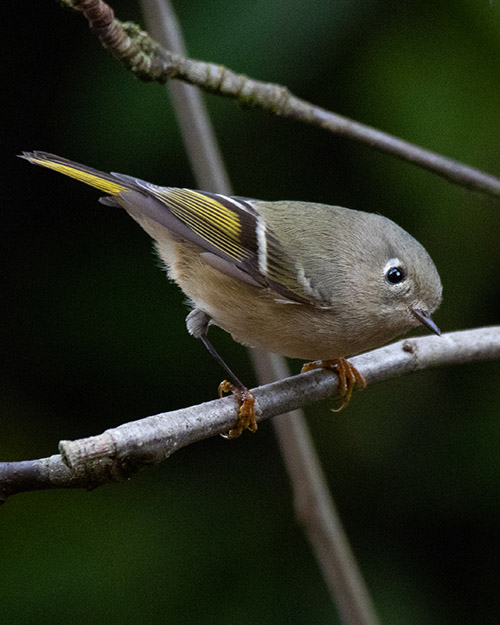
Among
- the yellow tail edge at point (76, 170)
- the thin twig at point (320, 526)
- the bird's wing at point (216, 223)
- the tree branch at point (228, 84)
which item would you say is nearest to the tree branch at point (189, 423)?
the thin twig at point (320, 526)

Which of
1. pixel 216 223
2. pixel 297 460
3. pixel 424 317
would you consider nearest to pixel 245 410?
pixel 297 460

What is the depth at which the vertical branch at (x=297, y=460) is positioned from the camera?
6.82 ft

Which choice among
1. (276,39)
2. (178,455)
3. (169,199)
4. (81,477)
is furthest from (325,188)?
(81,477)

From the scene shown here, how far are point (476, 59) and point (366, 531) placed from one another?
1927 millimetres

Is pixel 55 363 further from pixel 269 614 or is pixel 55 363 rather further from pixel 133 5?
pixel 133 5

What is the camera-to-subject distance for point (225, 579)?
291 centimetres

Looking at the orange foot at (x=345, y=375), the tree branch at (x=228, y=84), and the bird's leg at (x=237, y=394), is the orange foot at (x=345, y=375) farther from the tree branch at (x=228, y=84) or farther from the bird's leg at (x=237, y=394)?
the tree branch at (x=228, y=84)

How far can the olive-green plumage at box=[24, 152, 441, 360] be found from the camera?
92.4 inches

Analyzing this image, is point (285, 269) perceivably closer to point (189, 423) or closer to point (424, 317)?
point (424, 317)

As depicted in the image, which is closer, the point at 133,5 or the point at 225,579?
the point at 225,579

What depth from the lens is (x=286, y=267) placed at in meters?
2.49

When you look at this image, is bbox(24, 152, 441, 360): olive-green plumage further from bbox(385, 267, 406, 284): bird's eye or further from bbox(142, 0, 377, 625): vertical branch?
bbox(142, 0, 377, 625): vertical branch

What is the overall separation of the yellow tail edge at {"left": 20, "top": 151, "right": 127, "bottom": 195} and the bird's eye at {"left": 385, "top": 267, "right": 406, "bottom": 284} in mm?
898

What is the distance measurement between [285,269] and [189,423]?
86 centimetres
